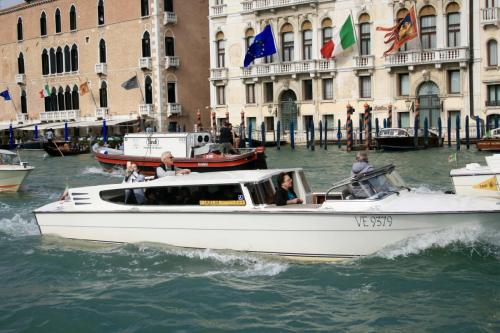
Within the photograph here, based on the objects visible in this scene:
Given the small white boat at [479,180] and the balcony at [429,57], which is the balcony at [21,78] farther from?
the small white boat at [479,180]

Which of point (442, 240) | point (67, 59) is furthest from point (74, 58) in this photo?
point (442, 240)

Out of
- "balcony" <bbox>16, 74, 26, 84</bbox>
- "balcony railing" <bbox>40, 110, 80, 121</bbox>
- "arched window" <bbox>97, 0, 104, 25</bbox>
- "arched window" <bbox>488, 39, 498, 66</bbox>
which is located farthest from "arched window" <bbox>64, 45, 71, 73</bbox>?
"arched window" <bbox>488, 39, 498, 66</bbox>

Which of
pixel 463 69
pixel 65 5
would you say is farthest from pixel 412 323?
pixel 65 5

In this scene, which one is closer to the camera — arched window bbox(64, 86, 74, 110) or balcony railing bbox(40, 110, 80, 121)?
balcony railing bbox(40, 110, 80, 121)

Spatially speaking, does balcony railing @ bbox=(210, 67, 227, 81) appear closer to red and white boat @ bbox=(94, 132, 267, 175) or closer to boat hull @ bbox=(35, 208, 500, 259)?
red and white boat @ bbox=(94, 132, 267, 175)

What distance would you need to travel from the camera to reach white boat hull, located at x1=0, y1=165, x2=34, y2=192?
61.8 feet

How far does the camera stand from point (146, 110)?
4144cm

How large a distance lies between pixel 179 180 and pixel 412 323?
4.00m

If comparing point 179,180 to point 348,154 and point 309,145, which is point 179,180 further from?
point 309,145

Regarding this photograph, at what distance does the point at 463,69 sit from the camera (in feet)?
107

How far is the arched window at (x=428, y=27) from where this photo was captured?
110ft

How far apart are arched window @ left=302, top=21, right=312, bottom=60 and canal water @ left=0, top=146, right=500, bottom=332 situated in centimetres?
2772

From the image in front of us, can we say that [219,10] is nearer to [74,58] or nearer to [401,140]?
[74,58]

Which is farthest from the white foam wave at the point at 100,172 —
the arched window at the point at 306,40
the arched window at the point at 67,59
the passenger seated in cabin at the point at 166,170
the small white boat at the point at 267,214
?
the arched window at the point at 67,59
